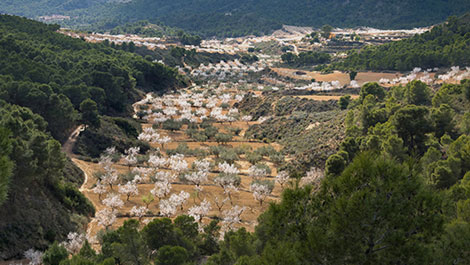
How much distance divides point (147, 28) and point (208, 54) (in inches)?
2795

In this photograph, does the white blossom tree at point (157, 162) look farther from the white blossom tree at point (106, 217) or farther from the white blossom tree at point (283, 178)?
the white blossom tree at point (283, 178)

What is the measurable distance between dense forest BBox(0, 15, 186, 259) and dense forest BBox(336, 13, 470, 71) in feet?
160

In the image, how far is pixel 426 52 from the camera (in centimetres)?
Answer: 8406

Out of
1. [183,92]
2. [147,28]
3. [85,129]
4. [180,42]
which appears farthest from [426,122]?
[147,28]

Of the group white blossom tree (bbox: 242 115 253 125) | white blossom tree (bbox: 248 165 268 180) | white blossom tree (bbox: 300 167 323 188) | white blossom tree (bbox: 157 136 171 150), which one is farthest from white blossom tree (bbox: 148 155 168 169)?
white blossom tree (bbox: 242 115 253 125)

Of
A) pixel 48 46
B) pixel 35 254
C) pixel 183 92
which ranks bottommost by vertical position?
pixel 183 92

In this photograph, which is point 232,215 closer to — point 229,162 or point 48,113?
point 229,162

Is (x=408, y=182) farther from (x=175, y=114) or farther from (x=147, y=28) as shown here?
(x=147, y=28)

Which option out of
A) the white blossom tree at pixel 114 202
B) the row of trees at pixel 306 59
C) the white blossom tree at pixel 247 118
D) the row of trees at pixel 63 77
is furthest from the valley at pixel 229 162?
the row of trees at pixel 306 59

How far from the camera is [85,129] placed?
5050 centimetres

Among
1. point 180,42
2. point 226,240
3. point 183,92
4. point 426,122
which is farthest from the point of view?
point 180,42

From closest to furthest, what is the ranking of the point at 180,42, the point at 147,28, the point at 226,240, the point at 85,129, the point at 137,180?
the point at 226,240 < the point at 137,180 < the point at 85,129 < the point at 180,42 < the point at 147,28

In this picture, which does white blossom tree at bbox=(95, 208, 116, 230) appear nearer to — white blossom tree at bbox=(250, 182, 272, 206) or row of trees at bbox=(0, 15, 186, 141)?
white blossom tree at bbox=(250, 182, 272, 206)

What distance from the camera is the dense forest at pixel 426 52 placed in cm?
7988
